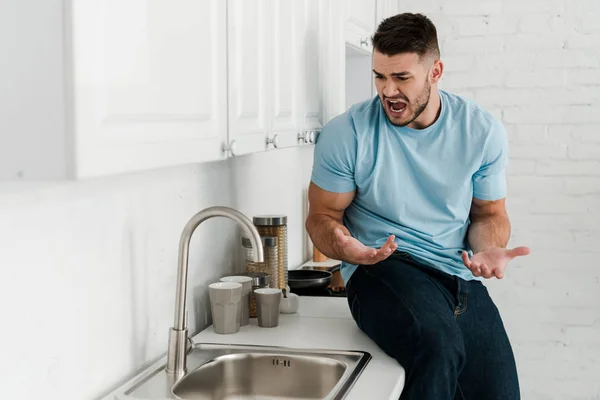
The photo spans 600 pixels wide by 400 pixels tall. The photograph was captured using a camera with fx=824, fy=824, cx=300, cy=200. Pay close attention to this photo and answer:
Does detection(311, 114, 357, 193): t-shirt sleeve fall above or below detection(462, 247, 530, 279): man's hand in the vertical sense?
above

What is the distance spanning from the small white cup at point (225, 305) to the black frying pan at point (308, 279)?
1.74 ft

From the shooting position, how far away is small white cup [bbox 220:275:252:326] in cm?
213

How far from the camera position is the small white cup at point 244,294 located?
7.00ft

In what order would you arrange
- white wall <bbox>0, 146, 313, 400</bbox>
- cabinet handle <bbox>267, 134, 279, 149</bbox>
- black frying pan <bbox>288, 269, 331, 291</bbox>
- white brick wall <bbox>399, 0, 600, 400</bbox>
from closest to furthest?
white wall <bbox>0, 146, 313, 400</bbox> < cabinet handle <bbox>267, 134, 279, 149</bbox> < black frying pan <bbox>288, 269, 331, 291</bbox> < white brick wall <bbox>399, 0, 600, 400</bbox>

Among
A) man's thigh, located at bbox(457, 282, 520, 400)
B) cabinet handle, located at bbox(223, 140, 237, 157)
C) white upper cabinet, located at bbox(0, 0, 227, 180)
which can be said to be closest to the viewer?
white upper cabinet, located at bbox(0, 0, 227, 180)

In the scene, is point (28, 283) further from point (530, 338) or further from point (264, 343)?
point (530, 338)

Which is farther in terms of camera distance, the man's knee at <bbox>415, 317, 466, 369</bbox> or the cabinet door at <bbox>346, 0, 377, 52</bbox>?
the cabinet door at <bbox>346, 0, 377, 52</bbox>

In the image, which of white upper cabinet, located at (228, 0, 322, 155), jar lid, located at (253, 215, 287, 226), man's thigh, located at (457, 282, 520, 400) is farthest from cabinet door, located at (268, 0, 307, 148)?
man's thigh, located at (457, 282, 520, 400)

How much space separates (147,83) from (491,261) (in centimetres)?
118

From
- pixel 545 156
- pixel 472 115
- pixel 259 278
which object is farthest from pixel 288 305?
pixel 545 156

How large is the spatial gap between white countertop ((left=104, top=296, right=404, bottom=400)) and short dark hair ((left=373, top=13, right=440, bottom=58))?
0.74 m

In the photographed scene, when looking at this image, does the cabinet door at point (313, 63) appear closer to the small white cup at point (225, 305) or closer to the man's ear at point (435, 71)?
the man's ear at point (435, 71)

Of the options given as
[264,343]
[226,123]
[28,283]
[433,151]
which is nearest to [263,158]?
[433,151]

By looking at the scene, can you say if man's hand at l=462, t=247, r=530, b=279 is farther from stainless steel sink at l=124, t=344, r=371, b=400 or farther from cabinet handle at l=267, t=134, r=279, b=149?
cabinet handle at l=267, t=134, r=279, b=149
